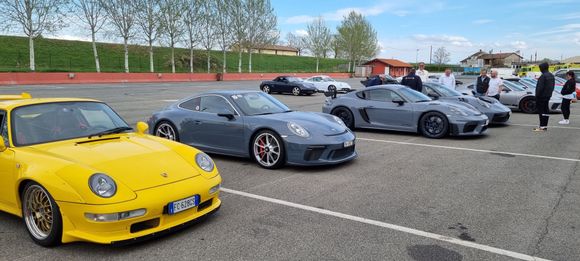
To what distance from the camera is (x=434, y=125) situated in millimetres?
9852

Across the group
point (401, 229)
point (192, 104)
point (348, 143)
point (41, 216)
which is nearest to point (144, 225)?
point (41, 216)

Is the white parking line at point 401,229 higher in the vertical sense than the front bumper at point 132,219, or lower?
lower

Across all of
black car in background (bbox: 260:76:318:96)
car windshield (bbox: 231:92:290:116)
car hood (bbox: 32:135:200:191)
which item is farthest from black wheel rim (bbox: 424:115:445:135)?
black car in background (bbox: 260:76:318:96)

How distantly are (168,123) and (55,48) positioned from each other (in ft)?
178

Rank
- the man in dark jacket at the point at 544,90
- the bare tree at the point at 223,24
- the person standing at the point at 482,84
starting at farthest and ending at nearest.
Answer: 1. the bare tree at the point at 223,24
2. the person standing at the point at 482,84
3. the man in dark jacket at the point at 544,90

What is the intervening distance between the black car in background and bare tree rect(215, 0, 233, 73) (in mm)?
32054

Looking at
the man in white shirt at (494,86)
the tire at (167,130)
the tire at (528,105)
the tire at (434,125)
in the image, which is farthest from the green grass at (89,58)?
the tire at (434,125)

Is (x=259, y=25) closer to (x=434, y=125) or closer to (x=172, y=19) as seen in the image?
(x=172, y=19)

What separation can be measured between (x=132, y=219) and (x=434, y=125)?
782 cm

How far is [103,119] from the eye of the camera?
492 cm

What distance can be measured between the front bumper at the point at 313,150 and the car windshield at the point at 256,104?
977mm

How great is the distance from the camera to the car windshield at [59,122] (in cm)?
428

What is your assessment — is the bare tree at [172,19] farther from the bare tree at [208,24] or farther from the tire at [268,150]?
the tire at [268,150]

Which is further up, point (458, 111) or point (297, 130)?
point (458, 111)
